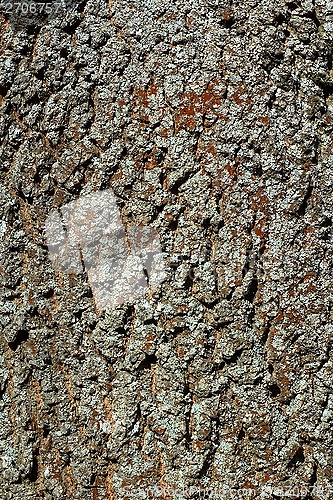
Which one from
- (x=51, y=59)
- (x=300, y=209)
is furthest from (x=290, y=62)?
(x=51, y=59)

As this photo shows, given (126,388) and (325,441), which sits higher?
(126,388)

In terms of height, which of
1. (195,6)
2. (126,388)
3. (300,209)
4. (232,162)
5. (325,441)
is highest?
(195,6)

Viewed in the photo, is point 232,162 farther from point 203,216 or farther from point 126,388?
point 126,388

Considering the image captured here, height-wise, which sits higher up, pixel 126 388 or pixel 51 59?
pixel 51 59

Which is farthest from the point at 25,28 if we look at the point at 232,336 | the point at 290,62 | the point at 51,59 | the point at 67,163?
the point at 232,336

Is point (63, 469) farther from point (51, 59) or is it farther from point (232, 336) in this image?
point (51, 59)
